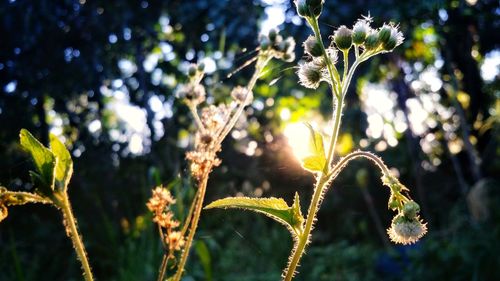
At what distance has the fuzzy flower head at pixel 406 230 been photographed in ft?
2.58

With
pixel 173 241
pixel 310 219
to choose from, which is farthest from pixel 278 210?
pixel 173 241

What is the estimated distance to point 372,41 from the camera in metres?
0.87

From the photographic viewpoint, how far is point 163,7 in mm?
4090

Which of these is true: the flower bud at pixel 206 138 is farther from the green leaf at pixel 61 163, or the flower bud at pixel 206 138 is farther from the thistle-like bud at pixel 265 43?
the thistle-like bud at pixel 265 43

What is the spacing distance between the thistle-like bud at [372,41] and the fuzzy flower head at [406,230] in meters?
0.28

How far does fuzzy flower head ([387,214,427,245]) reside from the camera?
2.58 ft

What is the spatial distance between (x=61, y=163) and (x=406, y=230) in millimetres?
523

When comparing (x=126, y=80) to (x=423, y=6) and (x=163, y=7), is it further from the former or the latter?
(x=423, y=6)

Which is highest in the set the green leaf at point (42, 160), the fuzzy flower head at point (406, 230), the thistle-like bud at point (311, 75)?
the thistle-like bud at point (311, 75)

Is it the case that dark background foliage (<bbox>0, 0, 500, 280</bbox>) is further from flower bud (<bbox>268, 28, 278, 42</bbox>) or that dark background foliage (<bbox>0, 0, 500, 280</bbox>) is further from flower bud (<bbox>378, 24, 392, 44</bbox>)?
flower bud (<bbox>378, 24, 392, 44</bbox>)

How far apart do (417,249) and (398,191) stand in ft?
9.66

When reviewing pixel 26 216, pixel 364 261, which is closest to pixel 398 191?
pixel 364 261

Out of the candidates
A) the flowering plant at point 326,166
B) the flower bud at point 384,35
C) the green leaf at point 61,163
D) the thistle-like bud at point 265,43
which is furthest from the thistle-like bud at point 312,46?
the green leaf at point 61,163

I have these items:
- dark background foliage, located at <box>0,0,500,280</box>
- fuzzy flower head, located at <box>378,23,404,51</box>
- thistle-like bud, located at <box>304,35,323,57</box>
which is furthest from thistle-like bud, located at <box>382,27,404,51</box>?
dark background foliage, located at <box>0,0,500,280</box>
